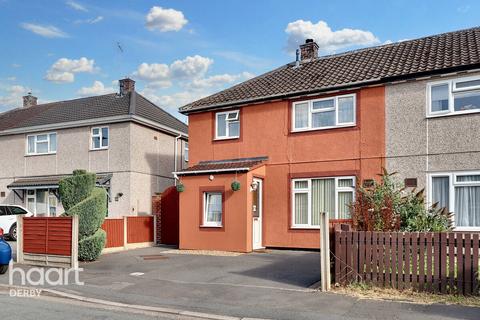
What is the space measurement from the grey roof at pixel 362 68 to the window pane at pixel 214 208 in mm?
3656

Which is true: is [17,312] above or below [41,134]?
below

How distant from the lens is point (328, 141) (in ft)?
55.2

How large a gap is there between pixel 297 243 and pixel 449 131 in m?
6.14

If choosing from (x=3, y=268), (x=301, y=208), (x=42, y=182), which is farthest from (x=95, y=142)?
(x=3, y=268)

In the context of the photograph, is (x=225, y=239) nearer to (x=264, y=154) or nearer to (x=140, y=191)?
(x=264, y=154)

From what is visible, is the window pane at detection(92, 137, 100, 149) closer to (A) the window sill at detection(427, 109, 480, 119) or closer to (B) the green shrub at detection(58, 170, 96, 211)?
(B) the green shrub at detection(58, 170, 96, 211)

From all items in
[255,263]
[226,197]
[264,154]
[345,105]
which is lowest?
[255,263]

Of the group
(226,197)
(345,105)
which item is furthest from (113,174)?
(345,105)

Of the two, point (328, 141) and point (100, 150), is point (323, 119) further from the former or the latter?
point (100, 150)

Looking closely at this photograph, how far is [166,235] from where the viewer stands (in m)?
20.5

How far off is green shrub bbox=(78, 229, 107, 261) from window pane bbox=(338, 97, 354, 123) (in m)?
8.74

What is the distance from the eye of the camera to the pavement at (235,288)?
8055mm

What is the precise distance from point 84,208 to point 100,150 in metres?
10.2

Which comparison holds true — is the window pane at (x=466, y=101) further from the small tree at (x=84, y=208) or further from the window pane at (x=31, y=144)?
the window pane at (x=31, y=144)
